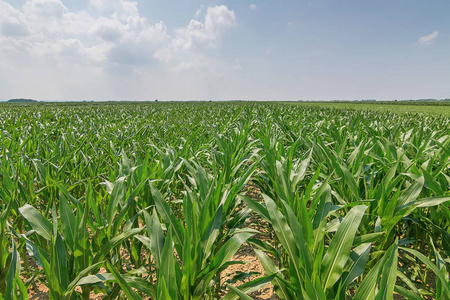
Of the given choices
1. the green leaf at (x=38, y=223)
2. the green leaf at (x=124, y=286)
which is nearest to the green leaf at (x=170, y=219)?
the green leaf at (x=124, y=286)

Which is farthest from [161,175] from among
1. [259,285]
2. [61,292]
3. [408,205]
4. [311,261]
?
[408,205]

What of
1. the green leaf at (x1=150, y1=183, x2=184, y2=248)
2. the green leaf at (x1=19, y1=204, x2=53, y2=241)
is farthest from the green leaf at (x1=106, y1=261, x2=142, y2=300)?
the green leaf at (x1=19, y1=204, x2=53, y2=241)

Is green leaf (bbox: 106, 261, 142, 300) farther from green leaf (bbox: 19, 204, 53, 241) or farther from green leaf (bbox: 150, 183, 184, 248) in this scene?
green leaf (bbox: 19, 204, 53, 241)

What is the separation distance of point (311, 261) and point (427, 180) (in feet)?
4.10

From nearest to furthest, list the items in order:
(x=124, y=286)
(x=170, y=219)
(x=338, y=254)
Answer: (x=124, y=286) → (x=338, y=254) → (x=170, y=219)

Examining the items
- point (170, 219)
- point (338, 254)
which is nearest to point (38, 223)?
point (170, 219)

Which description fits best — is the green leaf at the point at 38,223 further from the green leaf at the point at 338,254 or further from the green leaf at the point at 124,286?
the green leaf at the point at 338,254

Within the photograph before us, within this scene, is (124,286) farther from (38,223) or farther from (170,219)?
(38,223)

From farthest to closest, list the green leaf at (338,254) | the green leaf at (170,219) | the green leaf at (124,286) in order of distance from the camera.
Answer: the green leaf at (170,219) < the green leaf at (338,254) < the green leaf at (124,286)

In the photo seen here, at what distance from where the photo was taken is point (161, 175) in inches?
77.9

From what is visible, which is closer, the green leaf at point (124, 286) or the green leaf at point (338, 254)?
the green leaf at point (124, 286)

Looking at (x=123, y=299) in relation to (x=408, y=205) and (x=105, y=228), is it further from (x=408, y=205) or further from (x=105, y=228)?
(x=408, y=205)

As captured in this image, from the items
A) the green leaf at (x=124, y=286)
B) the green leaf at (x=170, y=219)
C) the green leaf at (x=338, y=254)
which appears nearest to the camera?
the green leaf at (x=124, y=286)

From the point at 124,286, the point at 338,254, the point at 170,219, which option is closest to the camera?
the point at 124,286
